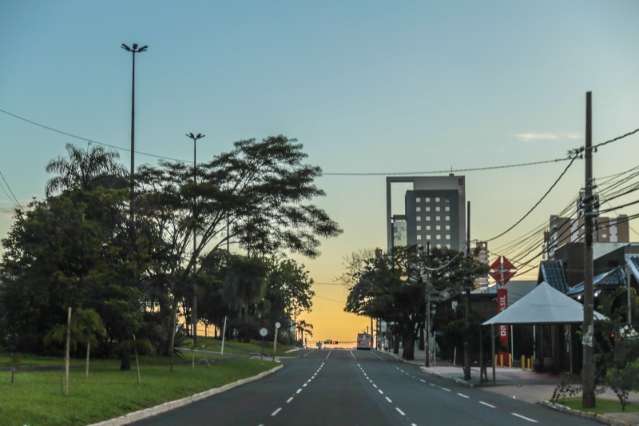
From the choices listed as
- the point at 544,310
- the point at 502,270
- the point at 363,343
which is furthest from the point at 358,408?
the point at 363,343

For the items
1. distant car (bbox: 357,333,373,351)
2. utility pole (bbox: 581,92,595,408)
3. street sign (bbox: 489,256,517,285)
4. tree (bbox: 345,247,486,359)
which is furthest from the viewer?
distant car (bbox: 357,333,373,351)

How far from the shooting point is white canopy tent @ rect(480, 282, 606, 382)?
39.1m

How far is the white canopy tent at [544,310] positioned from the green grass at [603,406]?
31.6ft

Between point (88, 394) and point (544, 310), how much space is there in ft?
79.0

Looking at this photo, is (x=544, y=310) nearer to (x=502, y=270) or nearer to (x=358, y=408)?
(x=502, y=270)

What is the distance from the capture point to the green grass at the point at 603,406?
80.8 ft

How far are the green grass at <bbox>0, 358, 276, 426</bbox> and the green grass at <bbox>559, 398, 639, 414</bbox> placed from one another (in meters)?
12.8

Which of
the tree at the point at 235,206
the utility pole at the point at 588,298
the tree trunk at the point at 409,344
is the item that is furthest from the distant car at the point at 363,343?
the utility pole at the point at 588,298

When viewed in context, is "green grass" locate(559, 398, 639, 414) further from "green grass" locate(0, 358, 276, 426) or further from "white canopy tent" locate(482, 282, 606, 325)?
"green grass" locate(0, 358, 276, 426)

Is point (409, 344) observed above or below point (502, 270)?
below

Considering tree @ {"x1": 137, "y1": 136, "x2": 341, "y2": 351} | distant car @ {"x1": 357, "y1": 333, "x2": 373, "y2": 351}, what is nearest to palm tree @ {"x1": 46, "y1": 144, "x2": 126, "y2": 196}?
tree @ {"x1": 137, "y1": 136, "x2": 341, "y2": 351}

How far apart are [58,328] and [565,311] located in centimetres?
2384

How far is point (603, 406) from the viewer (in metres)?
26.3

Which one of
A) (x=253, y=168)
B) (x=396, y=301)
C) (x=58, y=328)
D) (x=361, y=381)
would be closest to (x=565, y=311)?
(x=361, y=381)
